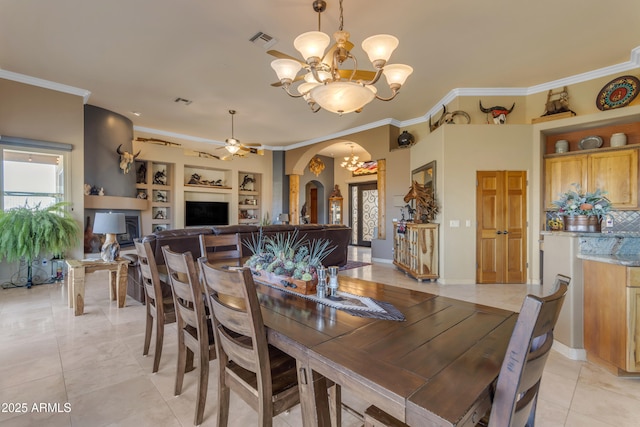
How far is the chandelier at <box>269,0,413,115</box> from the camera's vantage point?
230 cm

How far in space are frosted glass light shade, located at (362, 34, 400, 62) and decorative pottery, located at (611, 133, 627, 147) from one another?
4293 mm

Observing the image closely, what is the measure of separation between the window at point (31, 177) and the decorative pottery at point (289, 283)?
503cm

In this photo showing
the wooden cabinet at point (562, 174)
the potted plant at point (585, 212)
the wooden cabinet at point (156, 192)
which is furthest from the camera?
the wooden cabinet at point (156, 192)

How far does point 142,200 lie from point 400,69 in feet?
21.6

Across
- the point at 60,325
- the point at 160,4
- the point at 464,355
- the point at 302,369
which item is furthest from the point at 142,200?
the point at 464,355

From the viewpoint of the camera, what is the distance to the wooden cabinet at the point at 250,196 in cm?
959

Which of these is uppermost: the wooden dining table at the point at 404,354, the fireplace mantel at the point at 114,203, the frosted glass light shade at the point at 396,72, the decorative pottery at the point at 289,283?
the frosted glass light shade at the point at 396,72

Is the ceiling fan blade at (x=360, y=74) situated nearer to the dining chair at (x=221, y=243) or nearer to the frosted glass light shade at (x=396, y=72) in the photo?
the frosted glass light shade at (x=396, y=72)

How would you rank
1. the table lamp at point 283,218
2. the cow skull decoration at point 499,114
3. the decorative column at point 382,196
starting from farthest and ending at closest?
the table lamp at point 283,218 → the decorative column at point 382,196 → the cow skull decoration at point 499,114

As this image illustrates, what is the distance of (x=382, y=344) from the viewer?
1086mm

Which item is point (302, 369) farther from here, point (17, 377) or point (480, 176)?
point (480, 176)

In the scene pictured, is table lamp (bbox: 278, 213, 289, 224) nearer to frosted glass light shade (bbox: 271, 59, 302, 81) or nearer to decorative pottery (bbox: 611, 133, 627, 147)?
frosted glass light shade (bbox: 271, 59, 302, 81)

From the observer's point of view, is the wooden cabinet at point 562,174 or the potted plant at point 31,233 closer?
the potted plant at point 31,233

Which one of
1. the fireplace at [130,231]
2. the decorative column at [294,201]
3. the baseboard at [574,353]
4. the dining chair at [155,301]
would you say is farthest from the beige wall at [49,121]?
the baseboard at [574,353]
